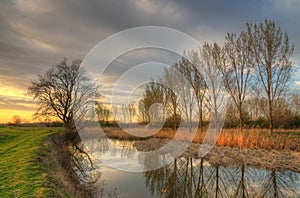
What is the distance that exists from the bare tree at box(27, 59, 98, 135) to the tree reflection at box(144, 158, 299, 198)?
2285 centimetres

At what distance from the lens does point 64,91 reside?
33688 millimetres

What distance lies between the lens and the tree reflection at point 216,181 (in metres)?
8.02

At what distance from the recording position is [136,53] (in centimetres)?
1385

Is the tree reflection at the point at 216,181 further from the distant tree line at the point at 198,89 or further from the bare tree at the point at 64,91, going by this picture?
the bare tree at the point at 64,91

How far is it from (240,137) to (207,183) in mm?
7975

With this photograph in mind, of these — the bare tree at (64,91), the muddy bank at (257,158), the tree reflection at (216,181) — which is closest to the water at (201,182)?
the tree reflection at (216,181)

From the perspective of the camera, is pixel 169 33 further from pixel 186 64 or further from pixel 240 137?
pixel 186 64

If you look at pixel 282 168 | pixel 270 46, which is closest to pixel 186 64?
pixel 270 46

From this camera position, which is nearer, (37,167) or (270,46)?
(37,167)

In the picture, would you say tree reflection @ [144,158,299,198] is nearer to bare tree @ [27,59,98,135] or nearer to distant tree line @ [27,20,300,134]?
distant tree line @ [27,20,300,134]

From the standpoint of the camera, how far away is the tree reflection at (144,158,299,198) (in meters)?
8.02

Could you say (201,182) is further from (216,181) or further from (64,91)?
(64,91)

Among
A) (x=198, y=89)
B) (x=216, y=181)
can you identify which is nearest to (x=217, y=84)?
(x=198, y=89)

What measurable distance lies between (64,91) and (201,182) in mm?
27721
